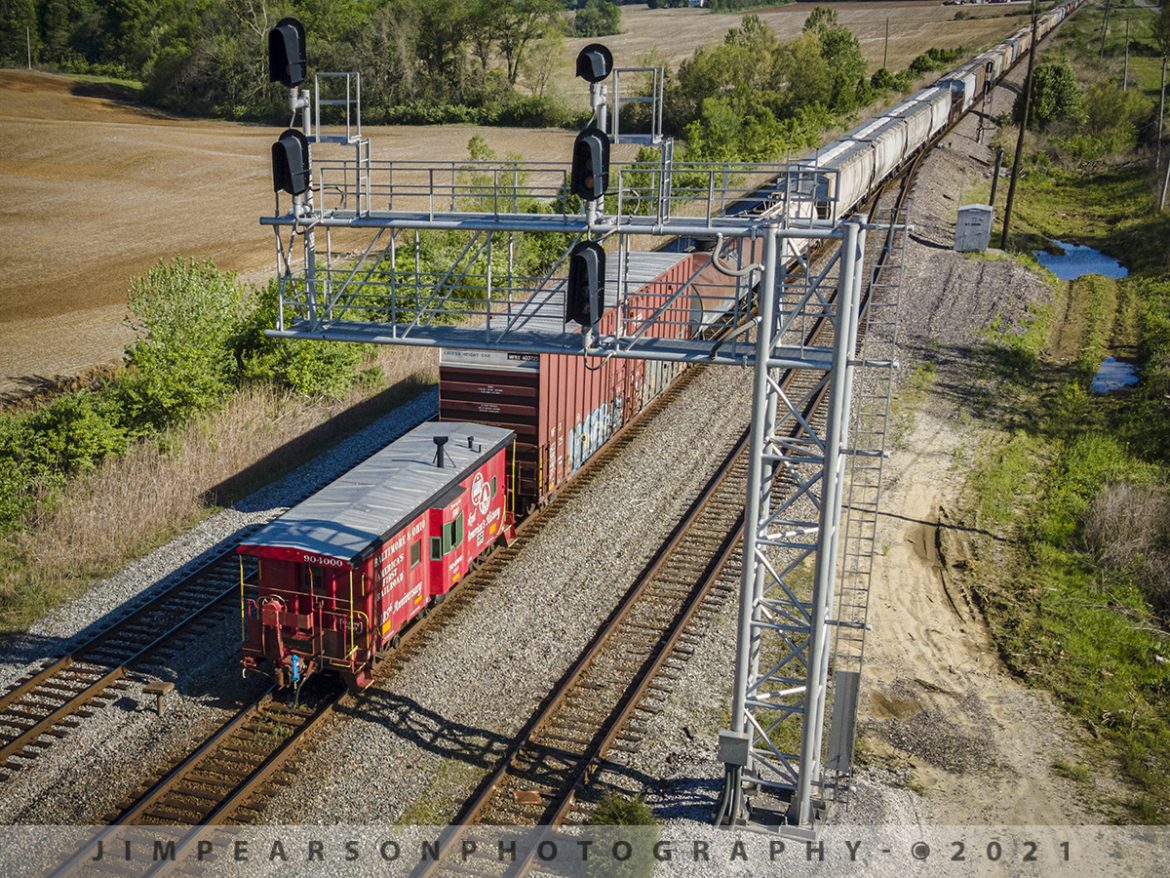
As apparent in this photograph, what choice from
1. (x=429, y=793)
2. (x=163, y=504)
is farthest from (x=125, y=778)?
(x=163, y=504)

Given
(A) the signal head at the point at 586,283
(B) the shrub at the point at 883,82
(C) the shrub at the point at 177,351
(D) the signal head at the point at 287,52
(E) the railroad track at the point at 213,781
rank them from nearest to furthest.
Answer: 1. (E) the railroad track at the point at 213,781
2. (A) the signal head at the point at 586,283
3. (D) the signal head at the point at 287,52
4. (C) the shrub at the point at 177,351
5. (B) the shrub at the point at 883,82

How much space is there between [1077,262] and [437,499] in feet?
136

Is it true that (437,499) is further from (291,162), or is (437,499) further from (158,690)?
(291,162)

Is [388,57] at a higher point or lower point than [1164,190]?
higher

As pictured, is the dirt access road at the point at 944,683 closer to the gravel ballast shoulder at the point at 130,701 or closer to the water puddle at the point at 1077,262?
the gravel ballast shoulder at the point at 130,701

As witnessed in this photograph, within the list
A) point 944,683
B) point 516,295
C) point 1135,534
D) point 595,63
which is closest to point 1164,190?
point 516,295

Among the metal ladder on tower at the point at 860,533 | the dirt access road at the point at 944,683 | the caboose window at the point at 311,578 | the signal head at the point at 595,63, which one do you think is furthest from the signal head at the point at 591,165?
the dirt access road at the point at 944,683

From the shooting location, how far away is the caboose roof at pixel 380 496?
52.0 feet

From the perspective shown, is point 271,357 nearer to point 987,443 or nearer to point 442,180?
point 987,443

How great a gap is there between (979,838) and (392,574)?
8.91 m

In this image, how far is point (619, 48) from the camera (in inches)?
4754

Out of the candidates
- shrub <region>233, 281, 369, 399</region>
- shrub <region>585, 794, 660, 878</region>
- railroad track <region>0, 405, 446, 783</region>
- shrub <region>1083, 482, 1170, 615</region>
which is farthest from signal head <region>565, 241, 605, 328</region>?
shrub <region>233, 281, 369, 399</region>

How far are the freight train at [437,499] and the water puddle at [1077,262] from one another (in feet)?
87.0

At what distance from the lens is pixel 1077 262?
49.9 metres
